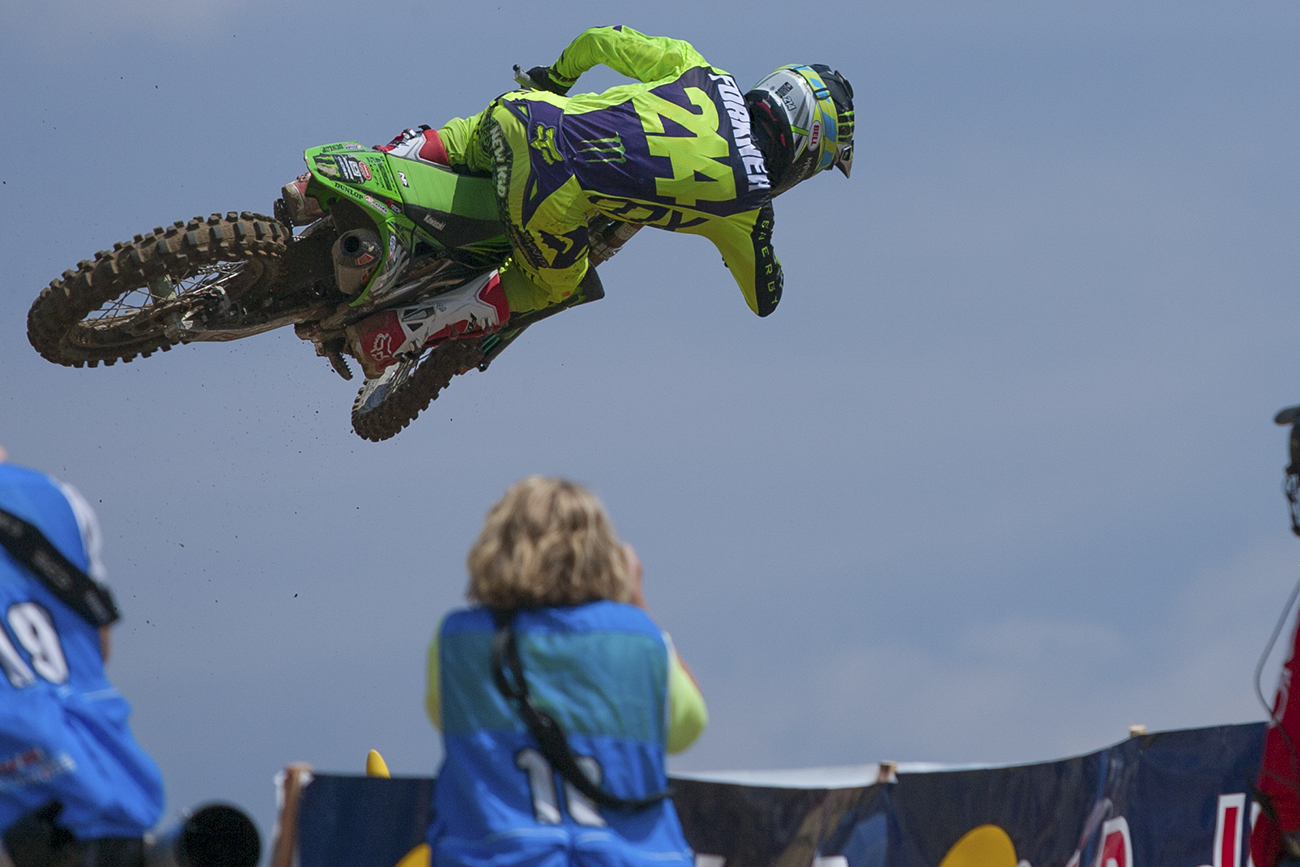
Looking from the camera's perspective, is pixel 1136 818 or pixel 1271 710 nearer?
pixel 1271 710

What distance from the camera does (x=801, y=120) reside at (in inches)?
329

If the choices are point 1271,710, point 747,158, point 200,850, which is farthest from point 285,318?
point 1271,710

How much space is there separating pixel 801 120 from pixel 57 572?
588cm

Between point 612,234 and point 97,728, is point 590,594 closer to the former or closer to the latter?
point 97,728

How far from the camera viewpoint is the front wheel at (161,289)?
709 centimetres

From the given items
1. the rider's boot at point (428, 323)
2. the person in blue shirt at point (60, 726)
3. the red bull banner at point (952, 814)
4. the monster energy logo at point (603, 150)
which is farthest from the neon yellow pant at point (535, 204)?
the person in blue shirt at point (60, 726)

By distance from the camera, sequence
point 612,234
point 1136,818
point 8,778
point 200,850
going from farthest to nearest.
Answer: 1. point 612,234
2. point 1136,818
3. point 200,850
4. point 8,778

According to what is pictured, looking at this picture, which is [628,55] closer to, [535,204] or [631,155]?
[631,155]

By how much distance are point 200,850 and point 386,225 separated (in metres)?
4.75

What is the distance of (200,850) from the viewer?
3.43 m

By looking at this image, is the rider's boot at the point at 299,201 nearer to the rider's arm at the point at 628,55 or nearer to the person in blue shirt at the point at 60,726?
the rider's arm at the point at 628,55

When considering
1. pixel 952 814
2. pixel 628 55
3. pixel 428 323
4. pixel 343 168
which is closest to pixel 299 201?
pixel 343 168

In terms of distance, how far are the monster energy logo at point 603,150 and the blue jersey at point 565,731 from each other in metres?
4.87

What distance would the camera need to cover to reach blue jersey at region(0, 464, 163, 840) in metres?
3.13
